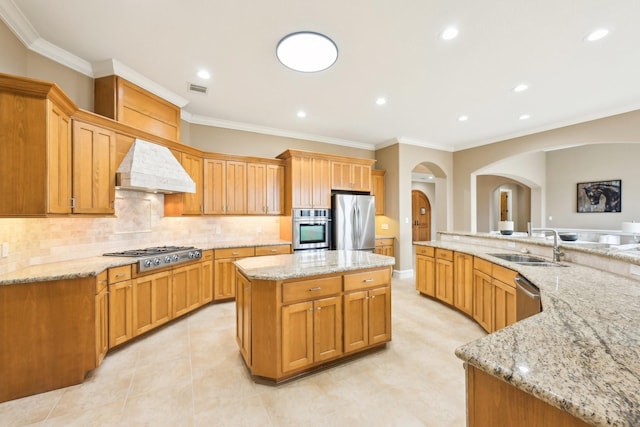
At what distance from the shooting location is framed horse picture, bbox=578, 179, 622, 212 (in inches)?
271

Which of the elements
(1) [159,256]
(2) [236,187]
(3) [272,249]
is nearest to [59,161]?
(1) [159,256]

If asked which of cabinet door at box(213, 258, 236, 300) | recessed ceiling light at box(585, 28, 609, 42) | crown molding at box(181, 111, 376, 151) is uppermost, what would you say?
recessed ceiling light at box(585, 28, 609, 42)

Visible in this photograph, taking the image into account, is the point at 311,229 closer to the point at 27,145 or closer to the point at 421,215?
the point at 27,145

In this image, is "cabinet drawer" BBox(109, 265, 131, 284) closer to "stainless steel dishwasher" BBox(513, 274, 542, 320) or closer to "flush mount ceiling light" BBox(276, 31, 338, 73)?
"flush mount ceiling light" BBox(276, 31, 338, 73)

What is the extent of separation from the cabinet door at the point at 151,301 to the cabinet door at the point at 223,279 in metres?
0.82

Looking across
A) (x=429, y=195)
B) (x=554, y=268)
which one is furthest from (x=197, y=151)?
(x=429, y=195)

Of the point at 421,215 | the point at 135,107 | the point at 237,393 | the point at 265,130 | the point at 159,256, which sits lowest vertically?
the point at 237,393

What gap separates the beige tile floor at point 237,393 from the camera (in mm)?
1775

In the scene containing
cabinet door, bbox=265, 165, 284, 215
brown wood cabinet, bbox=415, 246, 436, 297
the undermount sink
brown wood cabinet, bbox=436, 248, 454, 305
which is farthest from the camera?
cabinet door, bbox=265, 165, 284, 215

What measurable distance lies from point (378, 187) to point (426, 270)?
2.27 meters

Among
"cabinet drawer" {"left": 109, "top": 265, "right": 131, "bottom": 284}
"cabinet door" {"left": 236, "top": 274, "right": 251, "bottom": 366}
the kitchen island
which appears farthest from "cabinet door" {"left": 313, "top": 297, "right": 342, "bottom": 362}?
"cabinet drawer" {"left": 109, "top": 265, "right": 131, "bottom": 284}

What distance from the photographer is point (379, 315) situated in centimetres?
257

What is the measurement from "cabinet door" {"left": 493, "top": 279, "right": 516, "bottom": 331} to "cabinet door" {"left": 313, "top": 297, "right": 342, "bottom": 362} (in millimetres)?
1635

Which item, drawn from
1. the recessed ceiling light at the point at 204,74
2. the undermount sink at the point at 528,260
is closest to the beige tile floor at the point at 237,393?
the undermount sink at the point at 528,260
